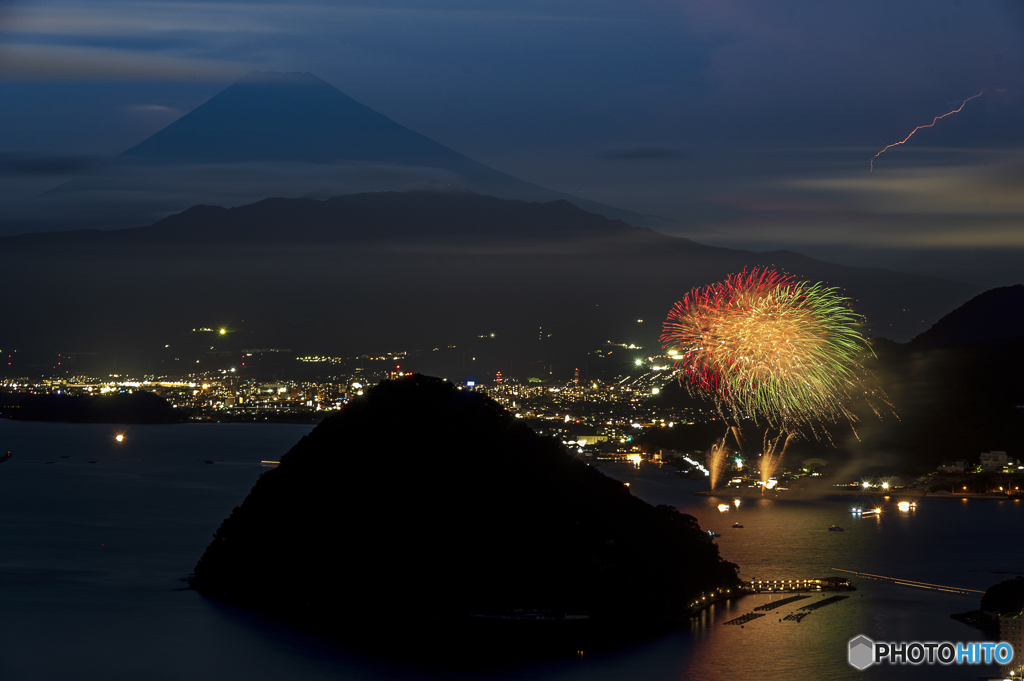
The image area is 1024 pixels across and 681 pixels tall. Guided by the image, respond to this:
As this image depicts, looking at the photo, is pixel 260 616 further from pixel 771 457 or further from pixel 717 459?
pixel 771 457

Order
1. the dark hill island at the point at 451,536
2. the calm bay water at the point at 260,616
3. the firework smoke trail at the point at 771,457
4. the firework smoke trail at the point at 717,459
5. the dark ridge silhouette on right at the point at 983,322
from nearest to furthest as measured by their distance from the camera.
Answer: the calm bay water at the point at 260,616 < the dark hill island at the point at 451,536 < the firework smoke trail at the point at 771,457 < the firework smoke trail at the point at 717,459 < the dark ridge silhouette on right at the point at 983,322

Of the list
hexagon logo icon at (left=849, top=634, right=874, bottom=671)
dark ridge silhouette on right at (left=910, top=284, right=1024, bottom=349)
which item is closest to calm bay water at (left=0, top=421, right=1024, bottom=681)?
hexagon logo icon at (left=849, top=634, right=874, bottom=671)

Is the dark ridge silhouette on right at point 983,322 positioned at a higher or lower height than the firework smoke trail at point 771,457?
higher

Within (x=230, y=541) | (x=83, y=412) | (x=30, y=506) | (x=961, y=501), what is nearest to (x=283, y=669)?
(x=230, y=541)

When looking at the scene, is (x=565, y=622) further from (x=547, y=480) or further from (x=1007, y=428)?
(x=1007, y=428)

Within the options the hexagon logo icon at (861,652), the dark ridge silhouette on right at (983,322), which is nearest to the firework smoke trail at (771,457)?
the dark ridge silhouette on right at (983,322)

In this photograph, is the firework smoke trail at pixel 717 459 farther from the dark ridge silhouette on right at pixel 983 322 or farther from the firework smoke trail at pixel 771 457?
the dark ridge silhouette on right at pixel 983 322
